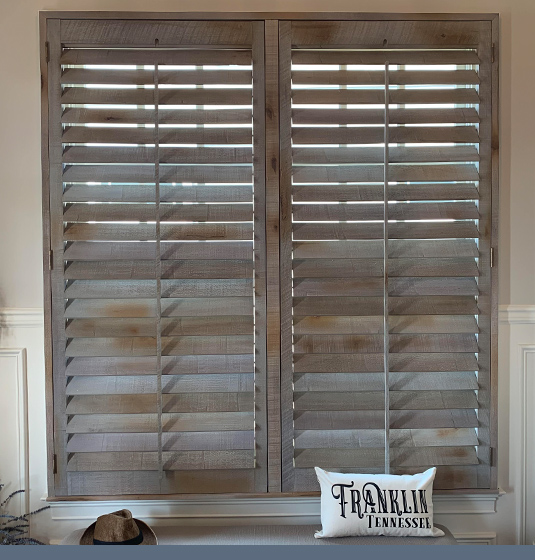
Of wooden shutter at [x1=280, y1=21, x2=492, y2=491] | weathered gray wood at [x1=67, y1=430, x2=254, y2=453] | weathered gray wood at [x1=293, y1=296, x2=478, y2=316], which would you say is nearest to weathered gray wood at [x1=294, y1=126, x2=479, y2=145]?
wooden shutter at [x1=280, y1=21, x2=492, y2=491]

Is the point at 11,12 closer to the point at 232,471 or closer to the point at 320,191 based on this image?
the point at 320,191

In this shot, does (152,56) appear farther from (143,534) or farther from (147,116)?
(143,534)

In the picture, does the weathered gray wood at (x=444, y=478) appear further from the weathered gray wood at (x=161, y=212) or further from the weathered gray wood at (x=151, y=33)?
the weathered gray wood at (x=151, y=33)

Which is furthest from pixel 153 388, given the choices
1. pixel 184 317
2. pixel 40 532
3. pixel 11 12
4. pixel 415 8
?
pixel 415 8

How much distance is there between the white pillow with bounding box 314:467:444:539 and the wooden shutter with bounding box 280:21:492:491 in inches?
4.7

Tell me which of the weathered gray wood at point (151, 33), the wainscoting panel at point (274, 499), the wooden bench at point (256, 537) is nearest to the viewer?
the wooden bench at point (256, 537)

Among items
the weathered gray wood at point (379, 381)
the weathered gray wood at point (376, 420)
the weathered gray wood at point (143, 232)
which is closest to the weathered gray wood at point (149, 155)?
the weathered gray wood at point (143, 232)

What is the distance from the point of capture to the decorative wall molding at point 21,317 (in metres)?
2.17

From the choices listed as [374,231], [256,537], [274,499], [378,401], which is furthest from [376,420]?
[374,231]

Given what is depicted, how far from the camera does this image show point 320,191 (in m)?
2.14

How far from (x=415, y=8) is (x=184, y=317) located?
1378mm

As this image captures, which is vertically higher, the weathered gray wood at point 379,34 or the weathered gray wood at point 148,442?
the weathered gray wood at point 379,34

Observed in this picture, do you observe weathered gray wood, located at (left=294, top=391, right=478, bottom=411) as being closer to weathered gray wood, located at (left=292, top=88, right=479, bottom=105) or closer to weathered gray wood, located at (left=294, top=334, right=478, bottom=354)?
weathered gray wood, located at (left=294, top=334, right=478, bottom=354)

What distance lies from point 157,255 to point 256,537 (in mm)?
1036
